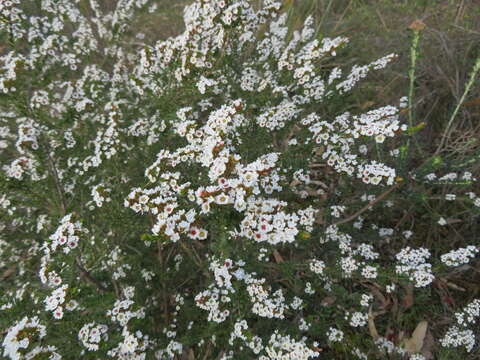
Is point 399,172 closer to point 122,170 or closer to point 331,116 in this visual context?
point 331,116

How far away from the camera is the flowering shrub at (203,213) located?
2.31 m

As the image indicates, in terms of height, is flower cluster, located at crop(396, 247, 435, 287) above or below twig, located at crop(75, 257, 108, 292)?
below

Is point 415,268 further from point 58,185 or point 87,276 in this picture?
point 58,185

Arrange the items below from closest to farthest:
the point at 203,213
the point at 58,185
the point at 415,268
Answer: the point at 203,213 < the point at 415,268 < the point at 58,185

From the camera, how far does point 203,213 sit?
7.59 ft

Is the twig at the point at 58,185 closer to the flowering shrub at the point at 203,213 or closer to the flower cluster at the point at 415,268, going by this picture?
the flowering shrub at the point at 203,213

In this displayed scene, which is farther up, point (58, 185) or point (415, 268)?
point (58, 185)

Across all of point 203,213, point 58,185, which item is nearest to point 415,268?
point 203,213

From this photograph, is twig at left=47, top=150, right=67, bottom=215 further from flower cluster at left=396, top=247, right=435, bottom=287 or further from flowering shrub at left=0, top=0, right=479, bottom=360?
flower cluster at left=396, top=247, right=435, bottom=287

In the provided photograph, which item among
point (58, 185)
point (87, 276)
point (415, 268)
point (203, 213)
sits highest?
point (58, 185)

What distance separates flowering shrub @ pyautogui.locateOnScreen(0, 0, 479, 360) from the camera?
91.0 inches

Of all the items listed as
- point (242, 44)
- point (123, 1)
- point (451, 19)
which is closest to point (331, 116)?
point (242, 44)

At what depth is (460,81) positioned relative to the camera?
163 inches

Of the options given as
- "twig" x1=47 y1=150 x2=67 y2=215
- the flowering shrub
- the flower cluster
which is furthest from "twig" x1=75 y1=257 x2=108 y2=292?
the flower cluster
